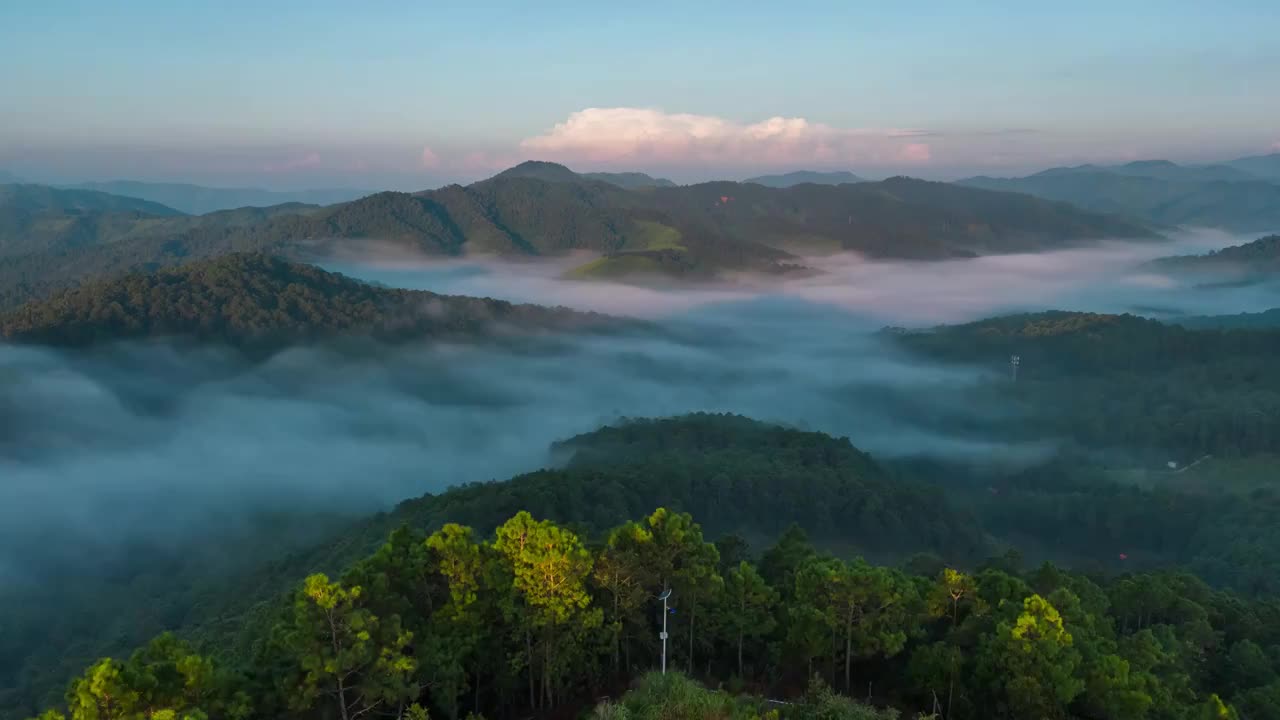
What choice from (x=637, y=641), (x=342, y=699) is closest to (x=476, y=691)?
(x=342, y=699)

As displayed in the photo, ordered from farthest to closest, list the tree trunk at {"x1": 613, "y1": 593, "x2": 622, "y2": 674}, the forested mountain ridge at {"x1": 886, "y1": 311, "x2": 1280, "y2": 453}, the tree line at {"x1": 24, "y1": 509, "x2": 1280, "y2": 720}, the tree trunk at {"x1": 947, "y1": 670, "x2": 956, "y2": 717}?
the forested mountain ridge at {"x1": 886, "y1": 311, "x2": 1280, "y2": 453} → the tree trunk at {"x1": 613, "y1": 593, "x2": 622, "y2": 674} → the tree trunk at {"x1": 947, "y1": 670, "x2": 956, "y2": 717} → the tree line at {"x1": 24, "y1": 509, "x2": 1280, "y2": 720}

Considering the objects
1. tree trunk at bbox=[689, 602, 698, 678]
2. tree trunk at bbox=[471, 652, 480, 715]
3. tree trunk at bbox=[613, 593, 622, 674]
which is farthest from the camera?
tree trunk at bbox=[689, 602, 698, 678]

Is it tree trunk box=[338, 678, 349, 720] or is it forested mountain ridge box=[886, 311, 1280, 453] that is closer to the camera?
tree trunk box=[338, 678, 349, 720]

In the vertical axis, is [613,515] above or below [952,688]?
below

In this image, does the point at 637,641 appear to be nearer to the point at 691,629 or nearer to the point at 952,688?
the point at 691,629

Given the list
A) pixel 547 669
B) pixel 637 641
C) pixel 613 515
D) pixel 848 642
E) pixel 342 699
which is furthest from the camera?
pixel 613 515

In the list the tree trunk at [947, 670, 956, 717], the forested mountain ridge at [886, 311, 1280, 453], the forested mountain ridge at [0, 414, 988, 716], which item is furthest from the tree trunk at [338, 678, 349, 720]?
the forested mountain ridge at [886, 311, 1280, 453]

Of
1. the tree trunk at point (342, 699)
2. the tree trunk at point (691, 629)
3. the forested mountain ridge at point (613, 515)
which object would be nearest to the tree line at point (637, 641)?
the tree trunk at point (691, 629)

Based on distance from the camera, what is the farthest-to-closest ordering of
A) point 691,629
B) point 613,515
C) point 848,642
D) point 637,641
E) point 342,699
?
point 613,515, point 637,641, point 691,629, point 848,642, point 342,699

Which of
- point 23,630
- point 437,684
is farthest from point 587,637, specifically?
point 23,630

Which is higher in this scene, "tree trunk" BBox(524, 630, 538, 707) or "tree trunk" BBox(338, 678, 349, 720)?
"tree trunk" BBox(338, 678, 349, 720)

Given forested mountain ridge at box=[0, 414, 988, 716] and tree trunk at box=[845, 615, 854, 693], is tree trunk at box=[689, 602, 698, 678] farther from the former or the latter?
forested mountain ridge at box=[0, 414, 988, 716]

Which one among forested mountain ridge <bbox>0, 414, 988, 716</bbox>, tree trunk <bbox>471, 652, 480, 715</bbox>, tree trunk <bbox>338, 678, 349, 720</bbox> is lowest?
forested mountain ridge <bbox>0, 414, 988, 716</bbox>
